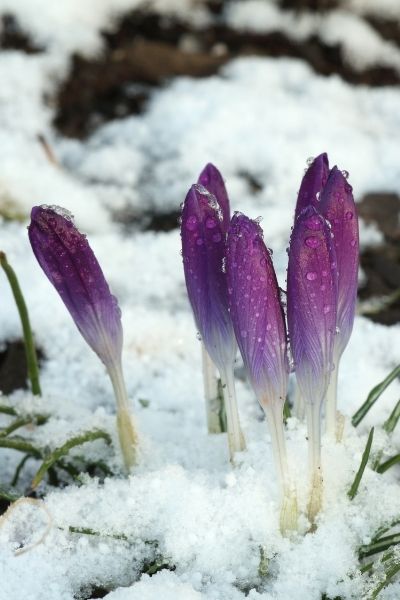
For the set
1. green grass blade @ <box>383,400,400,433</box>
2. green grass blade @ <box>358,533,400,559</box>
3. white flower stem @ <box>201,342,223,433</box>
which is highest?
white flower stem @ <box>201,342,223,433</box>

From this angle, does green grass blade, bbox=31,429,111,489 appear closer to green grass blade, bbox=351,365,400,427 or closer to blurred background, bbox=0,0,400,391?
green grass blade, bbox=351,365,400,427

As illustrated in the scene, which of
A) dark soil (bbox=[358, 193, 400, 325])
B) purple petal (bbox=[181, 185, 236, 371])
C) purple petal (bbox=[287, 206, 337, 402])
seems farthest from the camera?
dark soil (bbox=[358, 193, 400, 325])

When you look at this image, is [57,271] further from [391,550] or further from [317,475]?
[391,550]

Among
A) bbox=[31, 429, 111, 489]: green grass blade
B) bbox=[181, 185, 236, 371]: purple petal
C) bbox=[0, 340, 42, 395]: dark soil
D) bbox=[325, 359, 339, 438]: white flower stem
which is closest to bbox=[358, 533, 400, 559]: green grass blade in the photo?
bbox=[325, 359, 339, 438]: white flower stem

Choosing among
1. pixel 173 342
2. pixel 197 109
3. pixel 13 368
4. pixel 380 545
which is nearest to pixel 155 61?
pixel 197 109

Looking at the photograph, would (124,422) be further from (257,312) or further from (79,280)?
(257,312)

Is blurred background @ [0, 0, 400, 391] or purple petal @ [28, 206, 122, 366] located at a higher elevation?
blurred background @ [0, 0, 400, 391]
